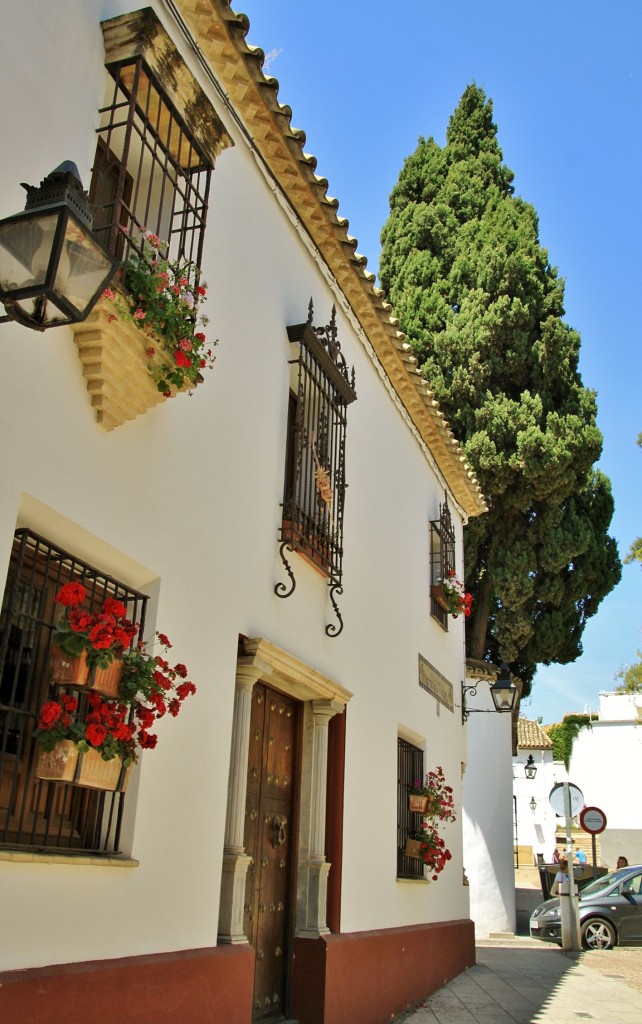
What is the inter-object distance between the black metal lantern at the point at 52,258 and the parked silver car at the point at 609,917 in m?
14.8

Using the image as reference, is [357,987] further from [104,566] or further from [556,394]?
[556,394]

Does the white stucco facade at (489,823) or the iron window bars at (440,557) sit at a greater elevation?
the iron window bars at (440,557)

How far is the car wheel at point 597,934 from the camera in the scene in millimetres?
14797

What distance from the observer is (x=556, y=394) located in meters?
18.2

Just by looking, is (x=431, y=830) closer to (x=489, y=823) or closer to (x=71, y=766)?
(x=489, y=823)

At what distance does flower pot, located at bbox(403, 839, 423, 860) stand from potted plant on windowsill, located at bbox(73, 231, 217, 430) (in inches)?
247

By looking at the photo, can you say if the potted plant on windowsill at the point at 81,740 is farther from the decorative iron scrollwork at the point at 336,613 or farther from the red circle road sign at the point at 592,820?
the red circle road sign at the point at 592,820

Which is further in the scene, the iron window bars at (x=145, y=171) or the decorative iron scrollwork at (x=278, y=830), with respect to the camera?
the decorative iron scrollwork at (x=278, y=830)

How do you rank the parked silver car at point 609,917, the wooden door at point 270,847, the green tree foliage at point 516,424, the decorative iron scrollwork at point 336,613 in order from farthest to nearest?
the green tree foliage at point 516,424, the parked silver car at point 609,917, the decorative iron scrollwork at point 336,613, the wooden door at point 270,847

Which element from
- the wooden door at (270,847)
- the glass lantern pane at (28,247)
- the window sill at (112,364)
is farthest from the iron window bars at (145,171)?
the wooden door at (270,847)

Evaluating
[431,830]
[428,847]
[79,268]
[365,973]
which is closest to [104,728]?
[79,268]

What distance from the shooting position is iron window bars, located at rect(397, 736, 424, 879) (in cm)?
907

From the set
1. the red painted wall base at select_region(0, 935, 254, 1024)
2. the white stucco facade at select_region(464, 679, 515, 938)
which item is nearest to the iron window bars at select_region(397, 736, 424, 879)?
the red painted wall base at select_region(0, 935, 254, 1024)

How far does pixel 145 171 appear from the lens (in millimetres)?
5266
